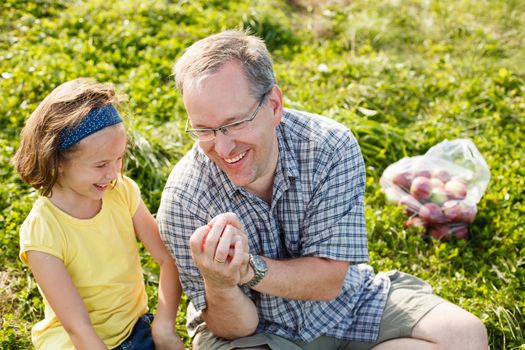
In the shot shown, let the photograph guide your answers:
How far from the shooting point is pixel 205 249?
226 centimetres

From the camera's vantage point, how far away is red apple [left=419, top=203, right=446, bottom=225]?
392cm

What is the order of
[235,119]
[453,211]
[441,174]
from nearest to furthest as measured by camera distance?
[235,119] → [453,211] → [441,174]

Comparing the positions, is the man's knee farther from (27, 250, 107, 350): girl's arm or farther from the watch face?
(27, 250, 107, 350): girl's arm

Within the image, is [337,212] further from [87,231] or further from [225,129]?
[87,231]

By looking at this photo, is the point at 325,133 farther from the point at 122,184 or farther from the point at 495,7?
the point at 495,7

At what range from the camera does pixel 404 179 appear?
416 cm

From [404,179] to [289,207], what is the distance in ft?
5.37

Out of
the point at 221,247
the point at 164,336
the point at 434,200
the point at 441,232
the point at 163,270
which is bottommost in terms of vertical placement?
the point at 441,232

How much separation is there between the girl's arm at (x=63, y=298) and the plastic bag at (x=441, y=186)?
2144mm

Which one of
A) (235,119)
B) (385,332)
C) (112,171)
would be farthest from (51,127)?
(385,332)

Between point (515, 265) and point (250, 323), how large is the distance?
173 centimetres

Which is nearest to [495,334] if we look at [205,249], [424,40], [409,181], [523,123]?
[409,181]

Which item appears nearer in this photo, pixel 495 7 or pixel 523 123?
pixel 523 123

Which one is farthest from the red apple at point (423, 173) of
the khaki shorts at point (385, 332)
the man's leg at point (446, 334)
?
the man's leg at point (446, 334)
